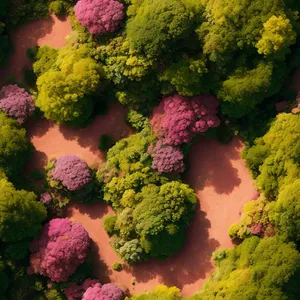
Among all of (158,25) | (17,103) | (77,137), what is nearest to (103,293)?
(77,137)

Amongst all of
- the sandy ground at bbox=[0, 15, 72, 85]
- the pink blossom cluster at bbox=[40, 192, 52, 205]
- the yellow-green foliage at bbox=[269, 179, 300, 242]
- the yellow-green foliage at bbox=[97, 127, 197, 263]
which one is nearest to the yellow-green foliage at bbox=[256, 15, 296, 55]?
the yellow-green foliage at bbox=[269, 179, 300, 242]

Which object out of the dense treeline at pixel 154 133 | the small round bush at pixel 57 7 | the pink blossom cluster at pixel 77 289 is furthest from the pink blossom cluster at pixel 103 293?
the small round bush at pixel 57 7

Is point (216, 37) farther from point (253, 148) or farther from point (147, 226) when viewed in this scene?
point (147, 226)

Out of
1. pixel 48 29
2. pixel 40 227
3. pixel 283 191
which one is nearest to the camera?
pixel 283 191

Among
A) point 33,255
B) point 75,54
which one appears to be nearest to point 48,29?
point 75,54

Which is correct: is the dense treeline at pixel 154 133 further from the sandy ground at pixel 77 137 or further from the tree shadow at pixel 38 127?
the tree shadow at pixel 38 127

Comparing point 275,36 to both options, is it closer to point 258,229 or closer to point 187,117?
point 187,117

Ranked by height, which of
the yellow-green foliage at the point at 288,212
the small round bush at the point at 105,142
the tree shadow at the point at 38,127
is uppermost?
the tree shadow at the point at 38,127
